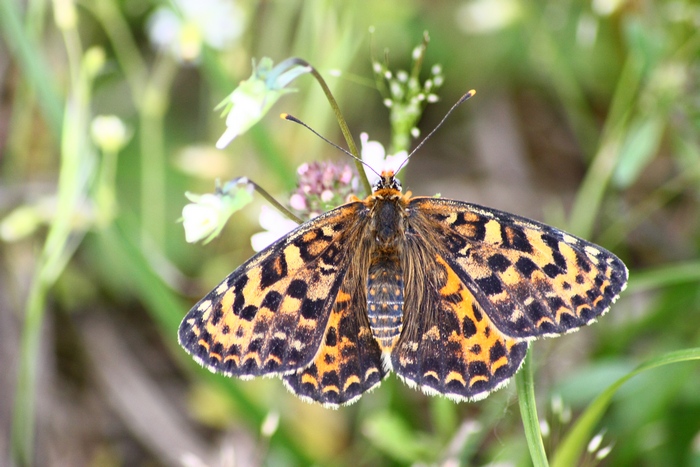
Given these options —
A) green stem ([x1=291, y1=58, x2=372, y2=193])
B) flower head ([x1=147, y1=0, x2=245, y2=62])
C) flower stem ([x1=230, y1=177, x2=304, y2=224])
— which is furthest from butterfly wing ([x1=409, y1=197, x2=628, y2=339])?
flower head ([x1=147, y1=0, x2=245, y2=62])

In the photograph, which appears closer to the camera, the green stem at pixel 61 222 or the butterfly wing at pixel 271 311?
the butterfly wing at pixel 271 311

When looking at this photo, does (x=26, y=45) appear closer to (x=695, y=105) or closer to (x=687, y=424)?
(x=695, y=105)

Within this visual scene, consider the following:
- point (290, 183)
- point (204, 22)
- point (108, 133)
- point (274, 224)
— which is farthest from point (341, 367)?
point (204, 22)

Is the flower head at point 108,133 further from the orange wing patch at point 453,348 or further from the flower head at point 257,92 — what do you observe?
the orange wing patch at point 453,348

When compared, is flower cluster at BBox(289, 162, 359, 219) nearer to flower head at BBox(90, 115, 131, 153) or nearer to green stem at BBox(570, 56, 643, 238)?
flower head at BBox(90, 115, 131, 153)

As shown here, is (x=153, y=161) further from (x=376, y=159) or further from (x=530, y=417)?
(x=530, y=417)

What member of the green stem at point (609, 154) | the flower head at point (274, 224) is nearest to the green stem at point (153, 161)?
the flower head at point (274, 224)
